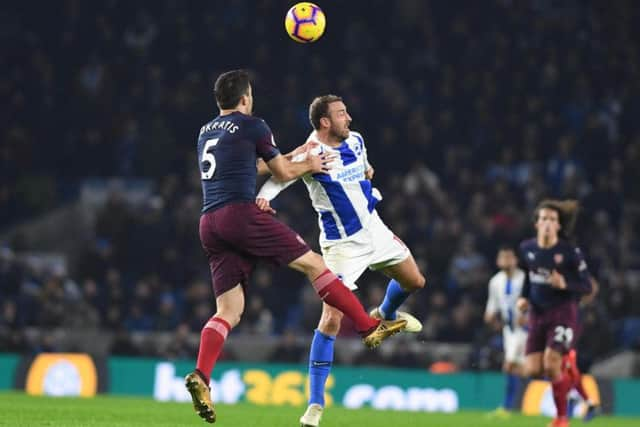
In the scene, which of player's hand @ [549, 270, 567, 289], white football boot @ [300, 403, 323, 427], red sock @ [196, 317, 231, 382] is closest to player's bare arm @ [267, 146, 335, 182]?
red sock @ [196, 317, 231, 382]

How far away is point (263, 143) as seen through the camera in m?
8.19

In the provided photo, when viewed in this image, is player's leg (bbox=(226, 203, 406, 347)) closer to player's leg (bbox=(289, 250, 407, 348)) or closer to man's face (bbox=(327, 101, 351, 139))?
player's leg (bbox=(289, 250, 407, 348))

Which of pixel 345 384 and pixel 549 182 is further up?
pixel 549 182

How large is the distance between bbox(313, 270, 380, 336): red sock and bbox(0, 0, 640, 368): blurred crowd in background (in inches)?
365

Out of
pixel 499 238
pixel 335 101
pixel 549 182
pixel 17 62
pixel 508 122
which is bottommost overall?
pixel 335 101

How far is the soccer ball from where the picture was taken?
31.0 ft

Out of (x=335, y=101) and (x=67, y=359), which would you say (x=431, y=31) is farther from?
(x=335, y=101)

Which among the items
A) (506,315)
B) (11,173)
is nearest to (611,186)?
(506,315)

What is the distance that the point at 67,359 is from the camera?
1692 centimetres

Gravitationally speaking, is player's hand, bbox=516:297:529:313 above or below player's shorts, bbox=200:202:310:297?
above

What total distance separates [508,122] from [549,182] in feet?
5.13

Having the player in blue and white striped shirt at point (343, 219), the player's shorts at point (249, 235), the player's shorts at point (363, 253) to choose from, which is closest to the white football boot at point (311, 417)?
the player in blue and white striped shirt at point (343, 219)

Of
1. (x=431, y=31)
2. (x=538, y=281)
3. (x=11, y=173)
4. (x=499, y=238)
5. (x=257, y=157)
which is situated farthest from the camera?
(x=431, y=31)

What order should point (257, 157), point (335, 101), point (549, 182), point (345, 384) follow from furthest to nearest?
point (549, 182)
point (345, 384)
point (335, 101)
point (257, 157)
